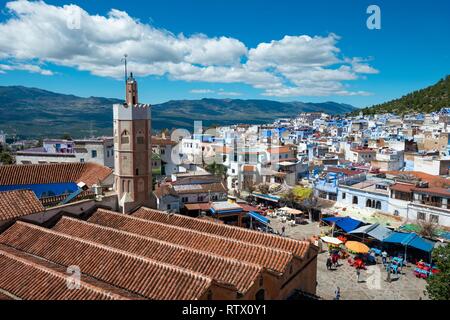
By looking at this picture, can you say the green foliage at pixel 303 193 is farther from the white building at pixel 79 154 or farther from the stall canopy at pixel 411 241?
the white building at pixel 79 154

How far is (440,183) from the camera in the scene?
134 feet

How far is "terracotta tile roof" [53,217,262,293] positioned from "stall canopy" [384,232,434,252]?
21.1 metres

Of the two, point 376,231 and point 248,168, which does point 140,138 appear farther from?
point 248,168

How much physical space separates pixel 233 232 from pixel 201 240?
235 centimetres

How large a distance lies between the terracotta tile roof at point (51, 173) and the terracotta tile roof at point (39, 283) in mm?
14565

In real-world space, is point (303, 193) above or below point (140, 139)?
below

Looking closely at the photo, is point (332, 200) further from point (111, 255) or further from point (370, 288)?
point (111, 255)

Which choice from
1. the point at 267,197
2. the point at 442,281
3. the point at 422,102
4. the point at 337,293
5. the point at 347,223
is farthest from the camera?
the point at 422,102

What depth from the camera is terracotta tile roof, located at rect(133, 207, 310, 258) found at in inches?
697

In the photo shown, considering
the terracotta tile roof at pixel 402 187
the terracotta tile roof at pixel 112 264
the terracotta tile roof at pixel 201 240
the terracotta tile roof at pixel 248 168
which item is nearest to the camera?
the terracotta tile roof at pixel 112 264

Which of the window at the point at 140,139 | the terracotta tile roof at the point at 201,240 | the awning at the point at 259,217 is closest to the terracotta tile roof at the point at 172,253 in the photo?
the terracotta tile roof at the point at 201,240

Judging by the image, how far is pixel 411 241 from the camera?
99.5 ft

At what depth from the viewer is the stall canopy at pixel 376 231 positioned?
106ft

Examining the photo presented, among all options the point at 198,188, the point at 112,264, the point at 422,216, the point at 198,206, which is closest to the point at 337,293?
the point at 112,264
